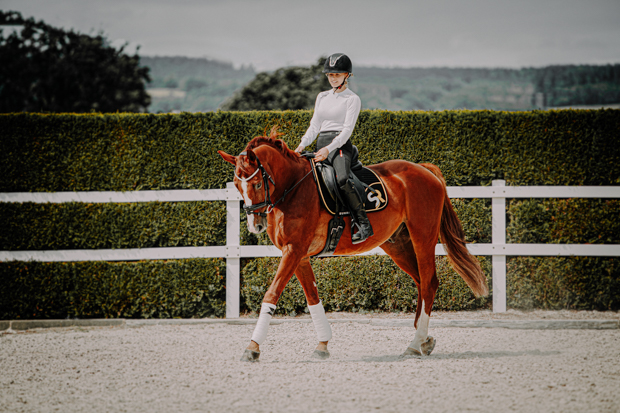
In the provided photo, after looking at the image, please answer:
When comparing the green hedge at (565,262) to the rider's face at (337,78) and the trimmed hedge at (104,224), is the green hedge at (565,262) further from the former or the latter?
the trimmed hedge at (104,224)

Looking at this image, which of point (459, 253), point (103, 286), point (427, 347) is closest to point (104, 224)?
point (103, 286)

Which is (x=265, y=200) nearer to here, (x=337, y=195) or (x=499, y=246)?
(x=337, y=195)

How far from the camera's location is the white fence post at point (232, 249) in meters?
6.82

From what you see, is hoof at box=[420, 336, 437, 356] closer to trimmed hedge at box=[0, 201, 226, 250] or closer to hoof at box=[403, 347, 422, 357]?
hoof at box=[403, 347, 422, 357]

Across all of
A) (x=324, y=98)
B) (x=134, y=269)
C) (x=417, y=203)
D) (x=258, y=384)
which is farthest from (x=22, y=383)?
(x=417, y=203)

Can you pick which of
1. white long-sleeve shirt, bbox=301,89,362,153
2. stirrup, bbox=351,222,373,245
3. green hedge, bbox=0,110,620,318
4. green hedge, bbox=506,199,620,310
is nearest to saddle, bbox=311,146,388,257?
stirrup, bbox=351,222,373,245

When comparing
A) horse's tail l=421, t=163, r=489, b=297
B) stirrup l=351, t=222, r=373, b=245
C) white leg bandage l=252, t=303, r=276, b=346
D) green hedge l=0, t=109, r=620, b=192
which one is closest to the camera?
white leg bandage l=252, t=303, r=276, b=346

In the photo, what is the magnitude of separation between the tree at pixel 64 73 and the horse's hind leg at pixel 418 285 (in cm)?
2774

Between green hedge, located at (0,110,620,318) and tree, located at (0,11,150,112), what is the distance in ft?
79.5

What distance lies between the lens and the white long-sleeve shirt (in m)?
4.57

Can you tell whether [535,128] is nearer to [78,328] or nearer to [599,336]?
[599,336]

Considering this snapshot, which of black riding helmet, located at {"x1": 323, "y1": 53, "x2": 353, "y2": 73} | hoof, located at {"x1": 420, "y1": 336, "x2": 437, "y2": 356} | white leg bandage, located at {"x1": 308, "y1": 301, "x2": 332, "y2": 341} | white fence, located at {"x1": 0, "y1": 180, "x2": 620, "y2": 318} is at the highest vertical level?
black riding helmet, located at {"x1": 323, "y1": 53, "x2": 353, "y2": 73}

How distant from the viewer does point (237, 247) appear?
22.3 feet

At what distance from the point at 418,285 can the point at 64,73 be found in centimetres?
3361
